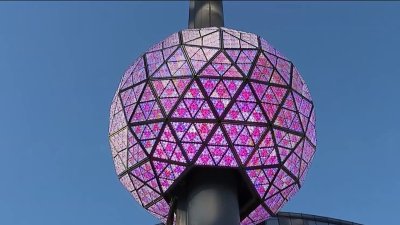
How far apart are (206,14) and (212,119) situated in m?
7.81

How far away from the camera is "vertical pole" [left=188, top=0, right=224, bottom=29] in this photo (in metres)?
26.5

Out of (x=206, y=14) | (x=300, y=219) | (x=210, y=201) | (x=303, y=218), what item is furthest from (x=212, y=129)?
(x=303, y=218)

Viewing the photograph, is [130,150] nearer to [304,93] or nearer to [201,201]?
[201,201]

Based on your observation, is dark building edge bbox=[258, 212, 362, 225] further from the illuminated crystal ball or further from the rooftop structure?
the rooftop structure

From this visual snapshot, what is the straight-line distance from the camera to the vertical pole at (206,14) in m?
26.5

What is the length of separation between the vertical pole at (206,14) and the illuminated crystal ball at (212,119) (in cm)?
294

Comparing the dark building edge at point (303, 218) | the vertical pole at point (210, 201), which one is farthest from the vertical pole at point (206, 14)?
the dark building edge at point (303, 218)

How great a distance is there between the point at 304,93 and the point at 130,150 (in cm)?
753

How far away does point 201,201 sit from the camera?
20.9 meters

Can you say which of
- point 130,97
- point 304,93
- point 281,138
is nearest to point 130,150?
point 130,97

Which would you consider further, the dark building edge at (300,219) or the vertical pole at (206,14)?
the dark building edge at (300,219)

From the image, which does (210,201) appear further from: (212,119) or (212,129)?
(212,119)

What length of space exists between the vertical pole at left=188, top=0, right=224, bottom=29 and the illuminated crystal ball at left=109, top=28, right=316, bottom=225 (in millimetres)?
2942

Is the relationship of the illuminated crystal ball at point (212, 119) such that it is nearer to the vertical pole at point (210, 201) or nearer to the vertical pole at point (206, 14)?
the vertical pole at point (210, 201)
